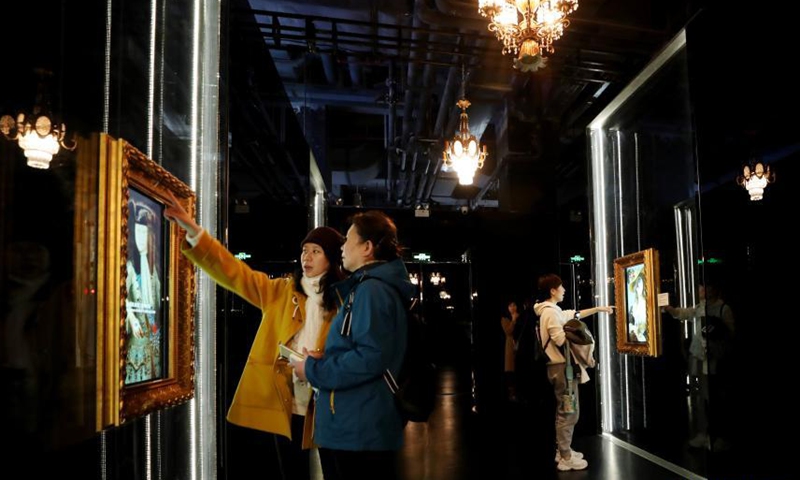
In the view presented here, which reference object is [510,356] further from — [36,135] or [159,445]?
[36,135]

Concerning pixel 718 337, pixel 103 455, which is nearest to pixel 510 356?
pixel 718 337

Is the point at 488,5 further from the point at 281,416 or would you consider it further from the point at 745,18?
the point at 281,416

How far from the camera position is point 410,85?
27.0 ft

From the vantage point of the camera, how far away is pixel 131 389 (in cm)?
180

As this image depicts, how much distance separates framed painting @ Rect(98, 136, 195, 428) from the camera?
5.30 feet

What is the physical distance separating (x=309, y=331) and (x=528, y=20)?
10.4 feet

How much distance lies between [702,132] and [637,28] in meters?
2.38

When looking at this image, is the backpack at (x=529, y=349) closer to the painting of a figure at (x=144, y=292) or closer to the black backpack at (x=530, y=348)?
the black backpack at (x=530, y=348)

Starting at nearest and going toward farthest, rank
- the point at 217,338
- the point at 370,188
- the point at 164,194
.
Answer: the point at 164,194
the point at 217,338
the point at 370,188

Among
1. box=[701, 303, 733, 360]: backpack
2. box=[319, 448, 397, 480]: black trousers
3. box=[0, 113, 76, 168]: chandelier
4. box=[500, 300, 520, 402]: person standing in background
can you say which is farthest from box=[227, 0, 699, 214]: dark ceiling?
box=[701, 303, 733, 360]: backpack

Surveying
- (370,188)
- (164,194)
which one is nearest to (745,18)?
(164,194)

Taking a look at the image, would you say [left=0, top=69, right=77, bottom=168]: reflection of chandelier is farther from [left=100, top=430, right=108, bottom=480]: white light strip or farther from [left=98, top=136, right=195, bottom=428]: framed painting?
[left=100, top=430, right=108, bottom=480]: white light strip

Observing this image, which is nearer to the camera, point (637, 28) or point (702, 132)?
point (702, 132)

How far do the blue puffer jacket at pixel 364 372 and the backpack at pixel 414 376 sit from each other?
30 millimetres
